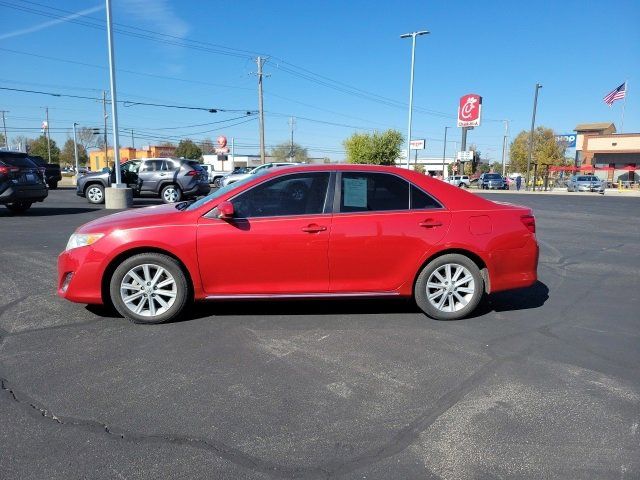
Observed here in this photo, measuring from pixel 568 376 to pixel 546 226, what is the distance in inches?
426

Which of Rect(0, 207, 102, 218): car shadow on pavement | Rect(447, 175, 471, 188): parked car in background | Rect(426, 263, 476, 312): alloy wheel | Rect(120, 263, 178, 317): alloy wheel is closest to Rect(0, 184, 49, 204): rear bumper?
Rect(0, 207, 102, 218): car shadow on pavement

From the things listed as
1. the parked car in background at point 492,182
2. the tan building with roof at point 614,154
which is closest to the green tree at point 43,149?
the parked car in background at point 492,182

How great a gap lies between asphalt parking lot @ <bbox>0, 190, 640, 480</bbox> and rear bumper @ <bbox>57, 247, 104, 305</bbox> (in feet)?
0.93

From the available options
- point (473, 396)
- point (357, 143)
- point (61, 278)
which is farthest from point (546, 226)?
point (357, 143)

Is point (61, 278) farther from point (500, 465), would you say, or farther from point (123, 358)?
point (500, 465)

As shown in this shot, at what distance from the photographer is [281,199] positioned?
15.2ft

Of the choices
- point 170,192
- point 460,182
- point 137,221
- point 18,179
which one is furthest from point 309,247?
point 460,182

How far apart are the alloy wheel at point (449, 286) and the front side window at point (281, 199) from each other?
4.50 ft

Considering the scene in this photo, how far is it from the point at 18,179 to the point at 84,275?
9193 mm

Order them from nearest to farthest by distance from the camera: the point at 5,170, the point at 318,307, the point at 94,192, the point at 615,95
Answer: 1. the point at 318,307
2. the point at 5,170
3. the point at 94,192
4. the point at 615,95

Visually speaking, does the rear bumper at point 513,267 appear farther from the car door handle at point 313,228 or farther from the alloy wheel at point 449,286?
the car door handle at point 313,228

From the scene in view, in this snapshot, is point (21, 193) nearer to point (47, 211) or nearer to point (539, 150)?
point (47, 211)

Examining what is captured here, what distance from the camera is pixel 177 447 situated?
8.66 ft

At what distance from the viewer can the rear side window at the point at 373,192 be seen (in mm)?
4711
